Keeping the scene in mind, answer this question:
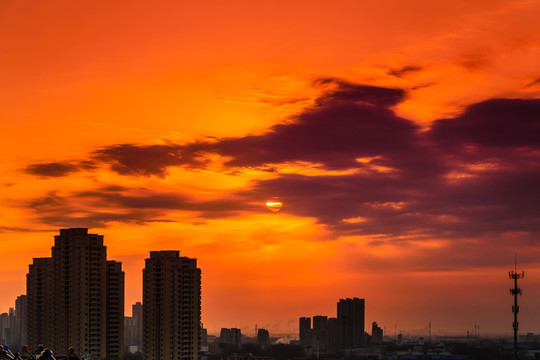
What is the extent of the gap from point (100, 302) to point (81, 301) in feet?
11.3

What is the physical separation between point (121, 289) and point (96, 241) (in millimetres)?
11382

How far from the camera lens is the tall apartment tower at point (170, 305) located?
183875 millimetres

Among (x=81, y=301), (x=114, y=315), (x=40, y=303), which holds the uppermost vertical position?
(x=81, y=301)

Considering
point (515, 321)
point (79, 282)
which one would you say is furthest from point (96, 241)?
point (515, 321)

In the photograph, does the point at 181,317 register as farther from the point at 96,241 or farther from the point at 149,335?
the point at 96,241

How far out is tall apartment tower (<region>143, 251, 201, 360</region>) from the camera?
603ft

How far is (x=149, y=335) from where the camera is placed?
7367 inches

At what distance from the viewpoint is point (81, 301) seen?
539ft

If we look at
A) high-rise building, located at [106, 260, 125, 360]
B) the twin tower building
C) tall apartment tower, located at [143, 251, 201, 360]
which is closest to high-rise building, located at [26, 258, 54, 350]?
the twin tower building

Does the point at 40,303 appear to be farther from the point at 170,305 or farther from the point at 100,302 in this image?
the point at 170,305

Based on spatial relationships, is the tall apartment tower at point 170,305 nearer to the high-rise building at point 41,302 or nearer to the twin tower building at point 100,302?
the twin tower building at point 100,302

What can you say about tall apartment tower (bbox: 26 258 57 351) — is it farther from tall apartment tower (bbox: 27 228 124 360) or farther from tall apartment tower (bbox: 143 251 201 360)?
tall apartment tower (bbox: 143 251 201 360)

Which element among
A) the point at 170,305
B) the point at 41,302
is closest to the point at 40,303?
the point at 41,302

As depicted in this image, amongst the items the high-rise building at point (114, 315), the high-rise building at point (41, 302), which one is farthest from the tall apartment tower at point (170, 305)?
the high-rise building at point (41, 302)
